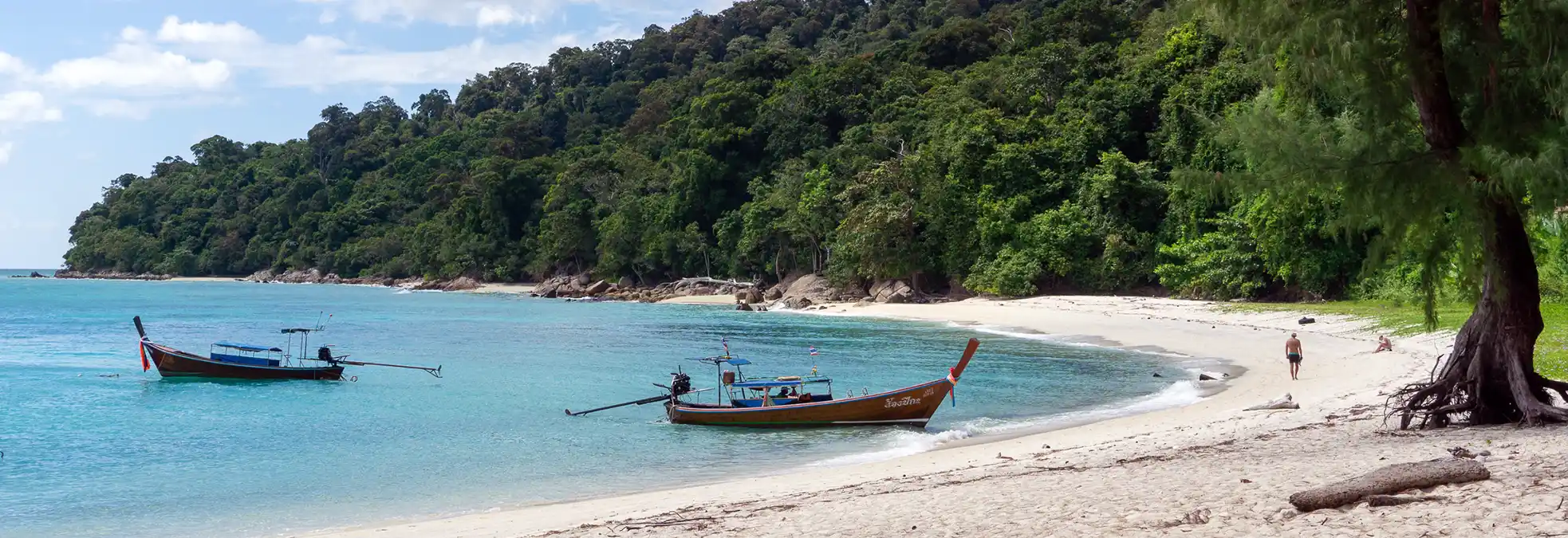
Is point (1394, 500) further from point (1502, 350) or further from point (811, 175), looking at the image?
point (811, 175)

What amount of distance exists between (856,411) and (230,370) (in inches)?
773

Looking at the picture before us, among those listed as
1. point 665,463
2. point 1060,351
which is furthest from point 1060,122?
point 665,463

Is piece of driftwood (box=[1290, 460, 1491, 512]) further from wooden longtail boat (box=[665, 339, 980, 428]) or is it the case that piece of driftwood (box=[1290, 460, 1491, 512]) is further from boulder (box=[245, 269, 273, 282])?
boulder (box=[245, 269, 273, 282])

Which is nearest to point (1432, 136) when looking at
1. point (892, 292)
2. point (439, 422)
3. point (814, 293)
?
point (439, 422)

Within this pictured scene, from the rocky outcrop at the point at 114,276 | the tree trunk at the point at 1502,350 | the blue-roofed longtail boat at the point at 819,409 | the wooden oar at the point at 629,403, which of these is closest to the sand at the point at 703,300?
the wooden oar at the point at 629,403

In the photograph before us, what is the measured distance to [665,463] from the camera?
15.3 meters

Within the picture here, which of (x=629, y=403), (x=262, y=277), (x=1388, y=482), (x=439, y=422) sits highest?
(x=262, y=277)

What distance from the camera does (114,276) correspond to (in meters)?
130

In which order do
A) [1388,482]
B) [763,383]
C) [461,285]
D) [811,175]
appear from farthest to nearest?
1. [461,285]
2. [811,175]
3. [763,383]
4. [1388,482]

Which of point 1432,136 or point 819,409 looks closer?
point 1432,136

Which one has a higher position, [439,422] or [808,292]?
[808,292]

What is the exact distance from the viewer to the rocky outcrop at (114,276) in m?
125

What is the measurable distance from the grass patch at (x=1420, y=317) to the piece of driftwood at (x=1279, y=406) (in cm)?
197

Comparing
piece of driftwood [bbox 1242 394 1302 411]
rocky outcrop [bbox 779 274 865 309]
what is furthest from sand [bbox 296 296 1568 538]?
rocky outcrop [bbox 779 274 865 309]
